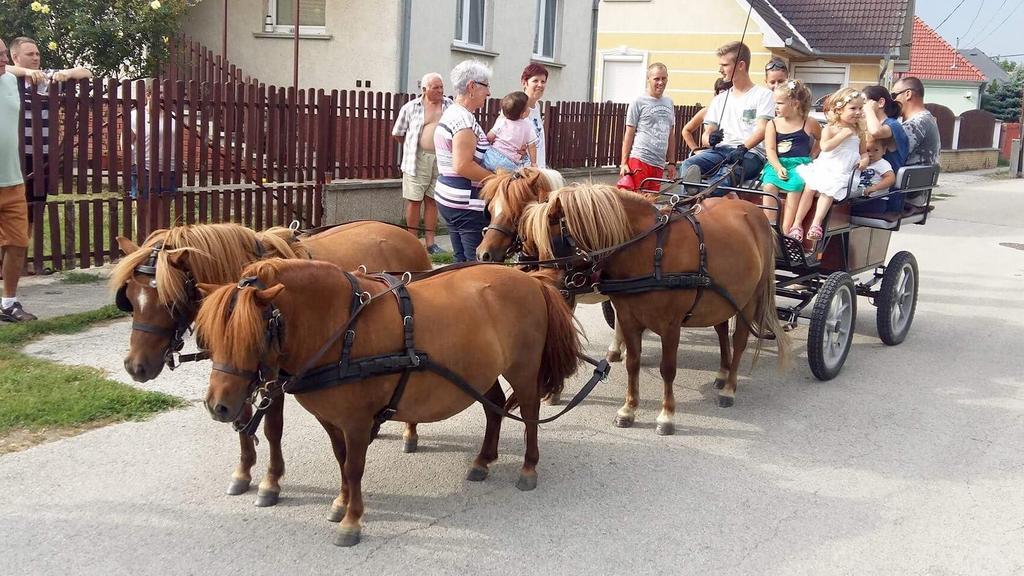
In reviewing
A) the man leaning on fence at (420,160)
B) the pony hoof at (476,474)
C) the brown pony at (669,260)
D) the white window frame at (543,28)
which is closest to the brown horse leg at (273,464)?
the pony hoof at (476,474)

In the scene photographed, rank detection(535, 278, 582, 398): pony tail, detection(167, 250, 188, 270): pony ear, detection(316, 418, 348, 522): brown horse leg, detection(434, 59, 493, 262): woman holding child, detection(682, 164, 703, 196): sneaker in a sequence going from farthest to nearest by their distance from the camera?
1. detection(682, 164, 703, 196): sneaker
2. detection(434, 59, 493, 262): woman holding child
3. detection(535, 278, 582, 398): pony tail
4. detection(316, 418, 348, 522): brown horse leg
5. detection(167, 250, 188, 270): pony ear

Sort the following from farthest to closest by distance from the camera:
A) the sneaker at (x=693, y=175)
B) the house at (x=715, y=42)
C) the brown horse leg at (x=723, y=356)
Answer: the house at (x=715, y=42) < the sneaker at (x=693, y=175) < the brown horse leg at (x=723, y=356)

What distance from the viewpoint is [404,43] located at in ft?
44.3

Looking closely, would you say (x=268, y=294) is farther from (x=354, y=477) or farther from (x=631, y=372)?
(x=631, y=372)

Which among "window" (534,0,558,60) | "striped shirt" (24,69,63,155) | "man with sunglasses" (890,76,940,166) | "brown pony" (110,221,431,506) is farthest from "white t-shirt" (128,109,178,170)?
"window" (534,0,558,60)

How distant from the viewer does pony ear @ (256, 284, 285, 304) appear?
320cm

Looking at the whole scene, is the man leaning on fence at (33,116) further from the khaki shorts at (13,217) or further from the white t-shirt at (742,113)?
the white t-shirt at (742,113)

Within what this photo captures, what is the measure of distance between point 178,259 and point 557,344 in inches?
74.5

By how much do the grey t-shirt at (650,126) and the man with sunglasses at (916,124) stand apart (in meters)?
2.07

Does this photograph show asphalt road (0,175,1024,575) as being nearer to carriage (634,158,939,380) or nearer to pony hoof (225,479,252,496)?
pony hoof (225,479,252,496)

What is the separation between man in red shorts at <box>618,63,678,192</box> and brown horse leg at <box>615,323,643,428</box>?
2.94 meters

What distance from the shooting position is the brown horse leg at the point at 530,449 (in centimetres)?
454

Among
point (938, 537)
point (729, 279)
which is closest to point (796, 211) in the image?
point (729, 279)

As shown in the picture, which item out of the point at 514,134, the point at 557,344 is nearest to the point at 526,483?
the point at 557,344
